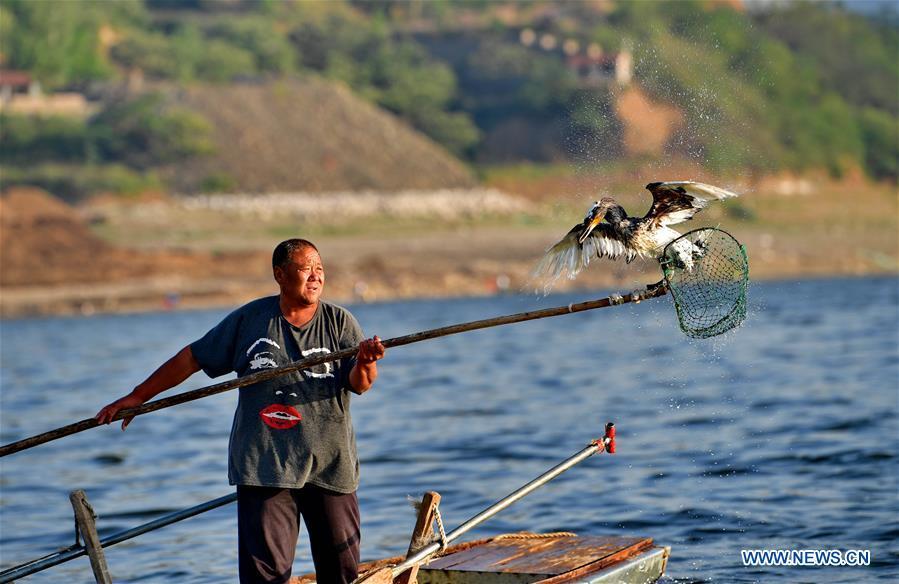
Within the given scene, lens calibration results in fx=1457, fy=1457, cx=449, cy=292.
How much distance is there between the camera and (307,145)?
7181 centimetres

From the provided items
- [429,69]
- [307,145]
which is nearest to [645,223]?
[307,145]

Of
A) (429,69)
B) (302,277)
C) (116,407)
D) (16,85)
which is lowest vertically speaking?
(116,407)

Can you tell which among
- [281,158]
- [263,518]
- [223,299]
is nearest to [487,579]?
[263,518]

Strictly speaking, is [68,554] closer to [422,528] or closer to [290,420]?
[290,420]

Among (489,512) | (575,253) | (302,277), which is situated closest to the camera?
(302,277)

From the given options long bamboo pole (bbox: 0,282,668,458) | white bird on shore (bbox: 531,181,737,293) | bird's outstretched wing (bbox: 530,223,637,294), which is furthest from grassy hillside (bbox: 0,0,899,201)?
long bamboo pole (bbox: 0,282,668,458)

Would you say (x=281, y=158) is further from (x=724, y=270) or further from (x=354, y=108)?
(x=724, y=270)

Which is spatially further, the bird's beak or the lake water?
the lake water

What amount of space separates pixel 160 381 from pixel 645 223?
8.67 feet

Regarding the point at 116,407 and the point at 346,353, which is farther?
the point at 116,407

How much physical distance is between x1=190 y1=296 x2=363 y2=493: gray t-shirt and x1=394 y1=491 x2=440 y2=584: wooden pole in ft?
2.29

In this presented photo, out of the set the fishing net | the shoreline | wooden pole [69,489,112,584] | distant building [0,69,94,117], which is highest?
distant building [0,69,94,117]

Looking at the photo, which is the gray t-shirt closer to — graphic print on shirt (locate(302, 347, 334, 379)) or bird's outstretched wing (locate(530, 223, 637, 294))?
graphic print on shirt (locate(302, 347, 334, 379))

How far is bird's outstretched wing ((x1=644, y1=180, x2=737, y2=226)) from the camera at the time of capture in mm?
7684
